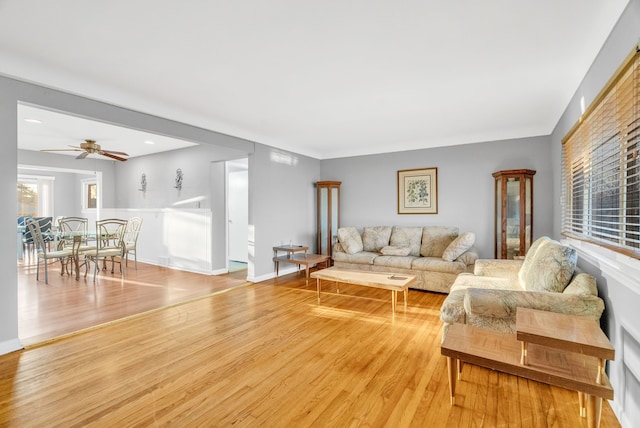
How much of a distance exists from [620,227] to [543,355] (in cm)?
99

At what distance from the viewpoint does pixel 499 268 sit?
3.33 metres

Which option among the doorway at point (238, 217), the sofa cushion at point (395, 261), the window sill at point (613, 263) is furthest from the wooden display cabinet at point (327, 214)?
the window sill at point (613, 263)

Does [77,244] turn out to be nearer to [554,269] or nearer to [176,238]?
[176,238]

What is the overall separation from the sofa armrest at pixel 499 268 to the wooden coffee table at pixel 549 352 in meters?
1.44

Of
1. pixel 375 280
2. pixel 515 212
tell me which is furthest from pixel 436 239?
pixel 375 280

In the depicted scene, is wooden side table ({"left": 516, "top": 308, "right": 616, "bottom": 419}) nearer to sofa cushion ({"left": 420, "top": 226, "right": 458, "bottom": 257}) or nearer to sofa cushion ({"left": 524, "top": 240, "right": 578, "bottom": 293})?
sofa cushion ({"left": 524, "top": 240, "right": 578, "bottom": 293})

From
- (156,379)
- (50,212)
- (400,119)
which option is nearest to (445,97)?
(400,119)

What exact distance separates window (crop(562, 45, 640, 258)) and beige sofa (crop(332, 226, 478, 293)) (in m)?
1.36

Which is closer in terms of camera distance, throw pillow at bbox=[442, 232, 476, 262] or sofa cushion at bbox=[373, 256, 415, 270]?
throw pillow at bbox=[442, 232, 476, 262]

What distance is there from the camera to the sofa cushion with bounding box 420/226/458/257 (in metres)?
4.81

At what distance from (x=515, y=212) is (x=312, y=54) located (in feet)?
12.2

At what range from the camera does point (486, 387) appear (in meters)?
2.00

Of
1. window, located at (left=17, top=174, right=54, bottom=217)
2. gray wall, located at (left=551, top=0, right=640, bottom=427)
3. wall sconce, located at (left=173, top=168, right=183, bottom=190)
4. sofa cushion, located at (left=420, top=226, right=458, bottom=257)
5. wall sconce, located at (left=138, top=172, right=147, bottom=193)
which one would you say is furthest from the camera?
window, located at (left=17, top=174, right=54, bottom=217)

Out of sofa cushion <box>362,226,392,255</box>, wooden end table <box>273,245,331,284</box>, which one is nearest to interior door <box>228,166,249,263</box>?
wooden end table <box>273,245,331,284</box>
